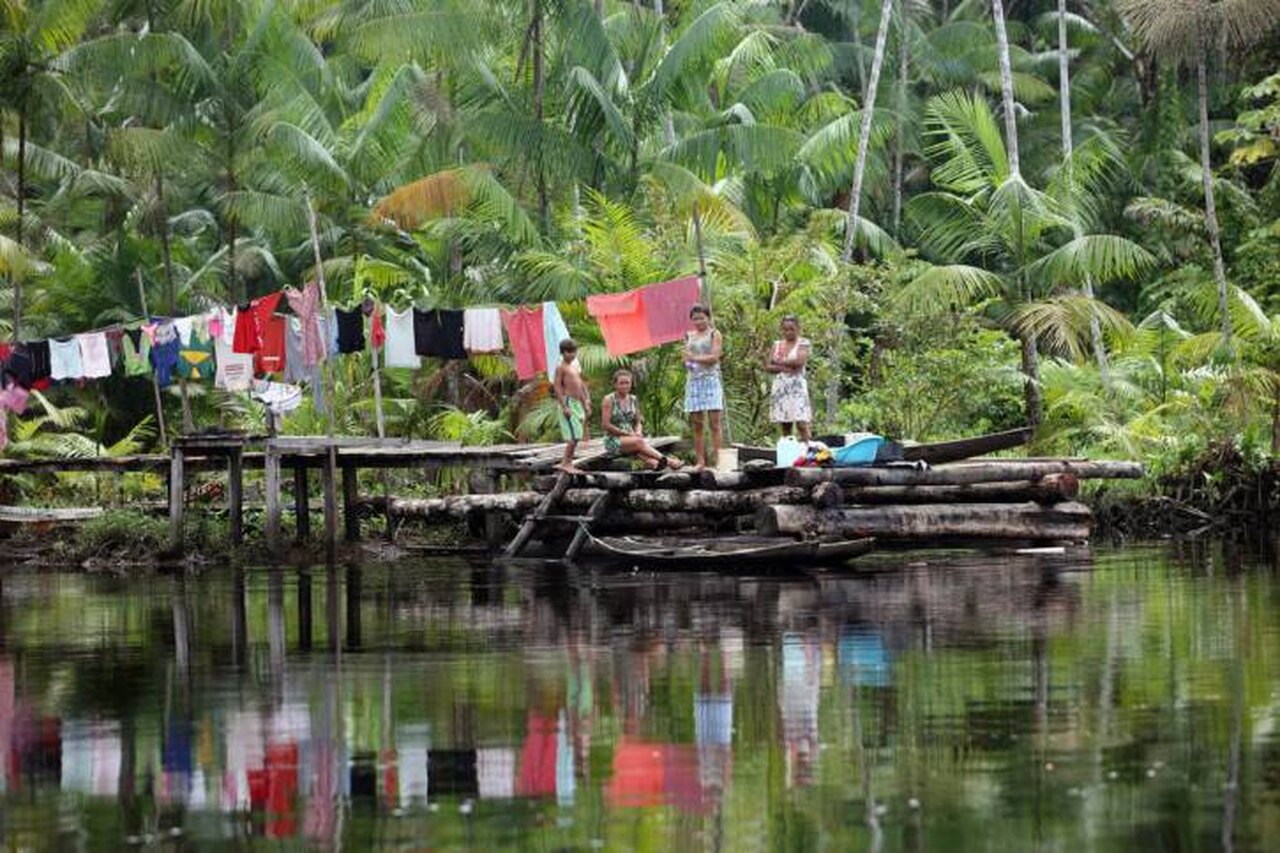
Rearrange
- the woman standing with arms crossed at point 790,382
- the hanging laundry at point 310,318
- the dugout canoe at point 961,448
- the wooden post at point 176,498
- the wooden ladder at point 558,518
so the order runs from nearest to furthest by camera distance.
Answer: the dugout canoe at point 961,448, the woman standing with arms crossed at point 790,382, the wooden ladder at point 558,518, the wooden post at point 176,498, the hanging laundry at point 310,318

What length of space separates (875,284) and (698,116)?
611cm

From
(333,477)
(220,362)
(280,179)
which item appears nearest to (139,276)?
(280,179)

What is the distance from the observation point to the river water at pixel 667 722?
7668 mm

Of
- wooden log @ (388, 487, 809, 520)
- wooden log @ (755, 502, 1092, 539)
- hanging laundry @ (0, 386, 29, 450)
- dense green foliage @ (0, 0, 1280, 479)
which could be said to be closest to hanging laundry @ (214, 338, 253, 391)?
dense green foliage @ (0, 0, 1280, 479)

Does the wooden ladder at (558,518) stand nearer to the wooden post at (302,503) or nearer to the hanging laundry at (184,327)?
the wooden post at (302,503)

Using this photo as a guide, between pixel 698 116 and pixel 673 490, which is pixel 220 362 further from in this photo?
pixel 698 116

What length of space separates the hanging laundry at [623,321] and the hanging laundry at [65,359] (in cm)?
760

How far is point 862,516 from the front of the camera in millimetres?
20922

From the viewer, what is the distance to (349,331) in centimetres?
2527

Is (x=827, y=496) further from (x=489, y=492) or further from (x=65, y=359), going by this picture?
(x=65, y=359)

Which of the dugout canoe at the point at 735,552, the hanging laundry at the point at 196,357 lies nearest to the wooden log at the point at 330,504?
the hanging laundry at the point at 196,357

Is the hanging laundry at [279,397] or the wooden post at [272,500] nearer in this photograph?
the wooden post at [272,500]

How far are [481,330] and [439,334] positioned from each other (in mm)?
508

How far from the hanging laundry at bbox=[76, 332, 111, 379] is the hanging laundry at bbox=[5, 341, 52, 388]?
19.8 inches
